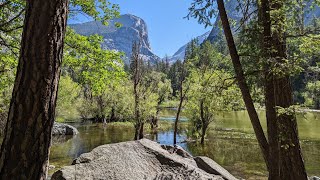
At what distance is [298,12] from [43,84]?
5.36 m

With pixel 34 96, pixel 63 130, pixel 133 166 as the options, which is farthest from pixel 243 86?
pixel 63 130

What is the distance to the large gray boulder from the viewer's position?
7.07 metres

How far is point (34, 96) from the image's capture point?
9.57 ft

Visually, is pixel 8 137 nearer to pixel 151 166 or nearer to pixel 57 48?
pixel 57 48

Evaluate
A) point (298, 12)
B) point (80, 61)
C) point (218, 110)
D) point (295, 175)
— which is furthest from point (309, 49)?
point (218, 110)

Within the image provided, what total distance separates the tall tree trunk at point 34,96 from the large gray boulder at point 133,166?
13.6 ft

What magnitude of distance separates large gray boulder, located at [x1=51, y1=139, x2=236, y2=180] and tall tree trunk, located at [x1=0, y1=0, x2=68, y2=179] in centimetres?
416

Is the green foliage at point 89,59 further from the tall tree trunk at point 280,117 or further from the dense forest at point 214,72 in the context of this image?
the tall tree trunk at point 280,117

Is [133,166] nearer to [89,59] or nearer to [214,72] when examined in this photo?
[214,72]

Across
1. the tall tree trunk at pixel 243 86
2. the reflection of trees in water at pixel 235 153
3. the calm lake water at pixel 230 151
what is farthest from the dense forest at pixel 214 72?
the reflection of trees in water at pixel 235 153

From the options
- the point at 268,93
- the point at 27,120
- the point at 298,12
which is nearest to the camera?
the point at 27,120

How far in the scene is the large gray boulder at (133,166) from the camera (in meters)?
7.07

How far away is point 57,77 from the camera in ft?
10.2

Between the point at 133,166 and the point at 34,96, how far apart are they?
4.85 meters
